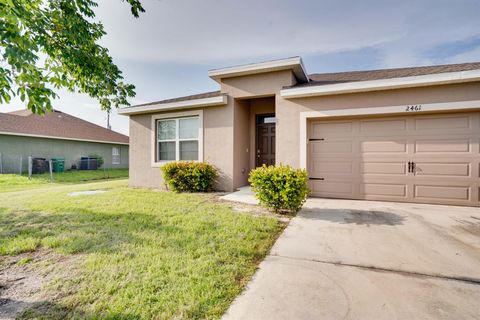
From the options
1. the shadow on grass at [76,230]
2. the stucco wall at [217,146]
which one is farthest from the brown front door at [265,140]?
the shadow on grass at [76,230]

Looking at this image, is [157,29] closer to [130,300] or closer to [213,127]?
[213,127]

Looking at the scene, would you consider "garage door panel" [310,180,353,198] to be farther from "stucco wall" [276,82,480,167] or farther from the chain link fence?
the chain link fence

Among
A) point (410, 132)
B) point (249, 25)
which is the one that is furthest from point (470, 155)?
point (249, 25)

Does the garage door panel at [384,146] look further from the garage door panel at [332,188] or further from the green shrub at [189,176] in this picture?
the green shrub at [189,176]

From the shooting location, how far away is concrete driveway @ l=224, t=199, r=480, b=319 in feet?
6.03

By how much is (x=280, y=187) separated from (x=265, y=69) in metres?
3.99

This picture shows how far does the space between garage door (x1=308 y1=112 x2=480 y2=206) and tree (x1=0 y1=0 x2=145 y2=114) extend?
5.43m

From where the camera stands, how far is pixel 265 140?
8.27m

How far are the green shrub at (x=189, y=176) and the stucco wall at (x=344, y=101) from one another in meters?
2.38

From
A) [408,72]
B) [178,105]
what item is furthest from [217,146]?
[408,72]

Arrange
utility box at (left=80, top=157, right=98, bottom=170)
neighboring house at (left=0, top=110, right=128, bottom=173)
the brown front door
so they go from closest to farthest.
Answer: the brown front door < neighboring house at (left=0, top=110, right=128, bottom=173) < utility box at (left=80, top=157, right=98, bottom=170)

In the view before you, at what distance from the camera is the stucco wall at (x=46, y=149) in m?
13.6

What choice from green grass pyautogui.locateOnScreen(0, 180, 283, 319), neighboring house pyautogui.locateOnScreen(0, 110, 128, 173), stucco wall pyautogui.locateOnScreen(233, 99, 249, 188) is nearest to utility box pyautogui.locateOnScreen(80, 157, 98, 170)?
neighboring house pyautogui.locateOnScreen(0, 110, 128, 173)

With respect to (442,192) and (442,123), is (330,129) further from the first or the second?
(442,192)
